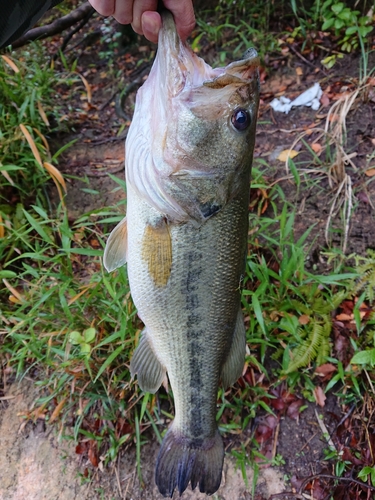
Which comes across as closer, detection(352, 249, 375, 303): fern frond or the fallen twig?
detection(352, 249, 375, 303): fern frond

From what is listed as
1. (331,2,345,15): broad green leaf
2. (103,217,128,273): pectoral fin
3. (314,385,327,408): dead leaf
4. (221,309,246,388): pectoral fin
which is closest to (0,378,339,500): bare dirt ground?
(314,385,327,408): dead leaf

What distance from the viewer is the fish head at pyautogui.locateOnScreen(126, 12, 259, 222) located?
63.4 inches

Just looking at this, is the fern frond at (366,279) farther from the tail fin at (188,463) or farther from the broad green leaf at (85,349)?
the broad green leaf at (85,349)

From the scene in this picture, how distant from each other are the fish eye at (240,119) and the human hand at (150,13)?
0.39 m

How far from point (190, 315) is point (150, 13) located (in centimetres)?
129

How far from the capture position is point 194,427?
6.93 ft

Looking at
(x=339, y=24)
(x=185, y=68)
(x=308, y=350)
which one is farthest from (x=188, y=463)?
(x=339, y=24)

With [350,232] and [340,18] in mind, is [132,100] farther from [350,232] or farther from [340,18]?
[350,232]

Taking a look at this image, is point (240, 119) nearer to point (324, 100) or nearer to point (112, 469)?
point (112, 469)

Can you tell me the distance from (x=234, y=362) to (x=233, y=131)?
114 cm

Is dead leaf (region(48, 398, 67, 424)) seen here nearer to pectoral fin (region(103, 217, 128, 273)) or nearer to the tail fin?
the tail fin

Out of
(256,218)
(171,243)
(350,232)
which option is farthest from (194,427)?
(350,232)

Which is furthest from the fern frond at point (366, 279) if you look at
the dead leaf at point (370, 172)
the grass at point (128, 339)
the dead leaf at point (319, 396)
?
the dead leaf at point (370, 172)

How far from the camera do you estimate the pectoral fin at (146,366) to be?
6.86 feet
